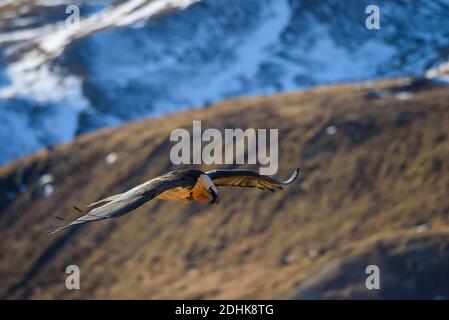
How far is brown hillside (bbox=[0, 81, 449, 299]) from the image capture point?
226 ft

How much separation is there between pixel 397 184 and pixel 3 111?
281 feet

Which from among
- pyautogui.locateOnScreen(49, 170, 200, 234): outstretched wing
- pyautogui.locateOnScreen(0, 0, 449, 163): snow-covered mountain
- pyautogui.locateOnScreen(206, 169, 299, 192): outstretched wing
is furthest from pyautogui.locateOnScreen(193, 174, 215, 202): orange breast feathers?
pyautogui.locateOnScreen(0, 0, 449, 163): snow-covered mountain

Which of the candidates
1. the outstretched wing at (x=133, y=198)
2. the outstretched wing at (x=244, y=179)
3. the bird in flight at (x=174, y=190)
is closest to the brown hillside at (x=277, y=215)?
the outstretched wing at (x=244, y=179)

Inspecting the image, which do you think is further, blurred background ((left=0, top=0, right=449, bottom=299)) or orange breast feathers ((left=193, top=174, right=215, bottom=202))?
blurred background ((left=0, top=0, right=449, bottom=299))

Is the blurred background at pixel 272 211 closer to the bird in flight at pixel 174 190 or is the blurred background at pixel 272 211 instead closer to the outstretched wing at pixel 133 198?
the bird in flight at pixel 174 190

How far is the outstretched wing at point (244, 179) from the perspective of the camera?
24.9 metres

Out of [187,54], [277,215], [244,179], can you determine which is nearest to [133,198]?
[244,179]

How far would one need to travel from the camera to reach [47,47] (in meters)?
175

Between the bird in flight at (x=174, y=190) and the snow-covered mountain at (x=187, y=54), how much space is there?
12970 centimetres

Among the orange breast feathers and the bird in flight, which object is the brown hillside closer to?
the bird in flight

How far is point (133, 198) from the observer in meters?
21.1

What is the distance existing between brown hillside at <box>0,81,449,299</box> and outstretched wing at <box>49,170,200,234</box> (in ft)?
135

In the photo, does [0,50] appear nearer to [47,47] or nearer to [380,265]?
[47,47]

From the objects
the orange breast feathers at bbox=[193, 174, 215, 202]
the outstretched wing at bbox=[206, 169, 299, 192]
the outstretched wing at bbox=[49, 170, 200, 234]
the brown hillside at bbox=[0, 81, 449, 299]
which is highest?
the brown hillside at bbox=[0, 81, 449, 299]
